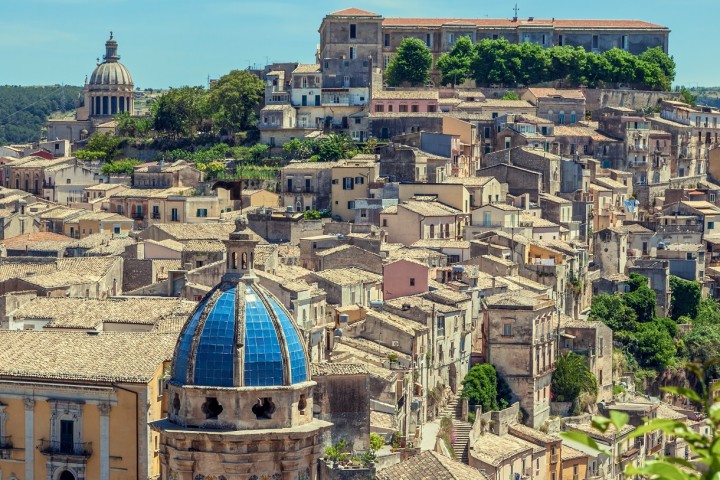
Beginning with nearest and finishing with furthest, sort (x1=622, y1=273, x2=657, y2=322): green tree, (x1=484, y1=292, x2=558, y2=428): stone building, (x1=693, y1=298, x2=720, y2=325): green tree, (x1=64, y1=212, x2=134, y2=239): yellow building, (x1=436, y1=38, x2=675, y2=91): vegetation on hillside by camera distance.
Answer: (x1=484, y1=292, x2=558, y2=428): stone building
(x1=622, y1=273, x2=657, y2=322): green tree
(x1=693, y1=298, x2=720, y2=325): green tree
(x1=64, y1=212, x2=134, y2=239): yellow building
(x1=436, y1=38, x2=675, y2=91): vegetation on hillside

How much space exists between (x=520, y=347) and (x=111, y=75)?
181 feet

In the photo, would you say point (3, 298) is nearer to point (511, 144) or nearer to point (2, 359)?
point (2, 359)

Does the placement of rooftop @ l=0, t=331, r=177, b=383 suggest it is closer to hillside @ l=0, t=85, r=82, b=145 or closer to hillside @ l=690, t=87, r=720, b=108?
hillside @ l=0, t=85, r=82, b=145

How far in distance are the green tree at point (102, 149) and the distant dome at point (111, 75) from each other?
14811 millimetres

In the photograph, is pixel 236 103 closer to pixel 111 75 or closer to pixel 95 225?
pixel 95 225

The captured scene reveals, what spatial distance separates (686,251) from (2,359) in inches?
1651

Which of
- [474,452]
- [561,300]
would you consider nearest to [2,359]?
[474,452]

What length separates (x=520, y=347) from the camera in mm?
50969

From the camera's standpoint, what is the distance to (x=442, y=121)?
250 feet

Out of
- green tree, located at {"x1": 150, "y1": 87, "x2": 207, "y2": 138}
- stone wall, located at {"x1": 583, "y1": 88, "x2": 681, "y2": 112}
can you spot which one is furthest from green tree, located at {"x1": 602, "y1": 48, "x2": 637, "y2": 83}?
green tree, located at {"x1": 150, "y1": 87, "x2": 207, "y2": 138}

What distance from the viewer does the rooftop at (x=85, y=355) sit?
32.7 meters

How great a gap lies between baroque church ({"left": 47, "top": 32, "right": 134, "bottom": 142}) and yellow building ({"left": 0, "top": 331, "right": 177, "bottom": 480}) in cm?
6200

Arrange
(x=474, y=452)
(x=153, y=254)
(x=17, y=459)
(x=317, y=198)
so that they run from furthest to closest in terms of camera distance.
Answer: (x=317, y=198) < (x=153, y=254) < (x=474, y=452) < (x=17, y=459)

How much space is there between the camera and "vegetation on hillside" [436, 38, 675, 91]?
90562mm
